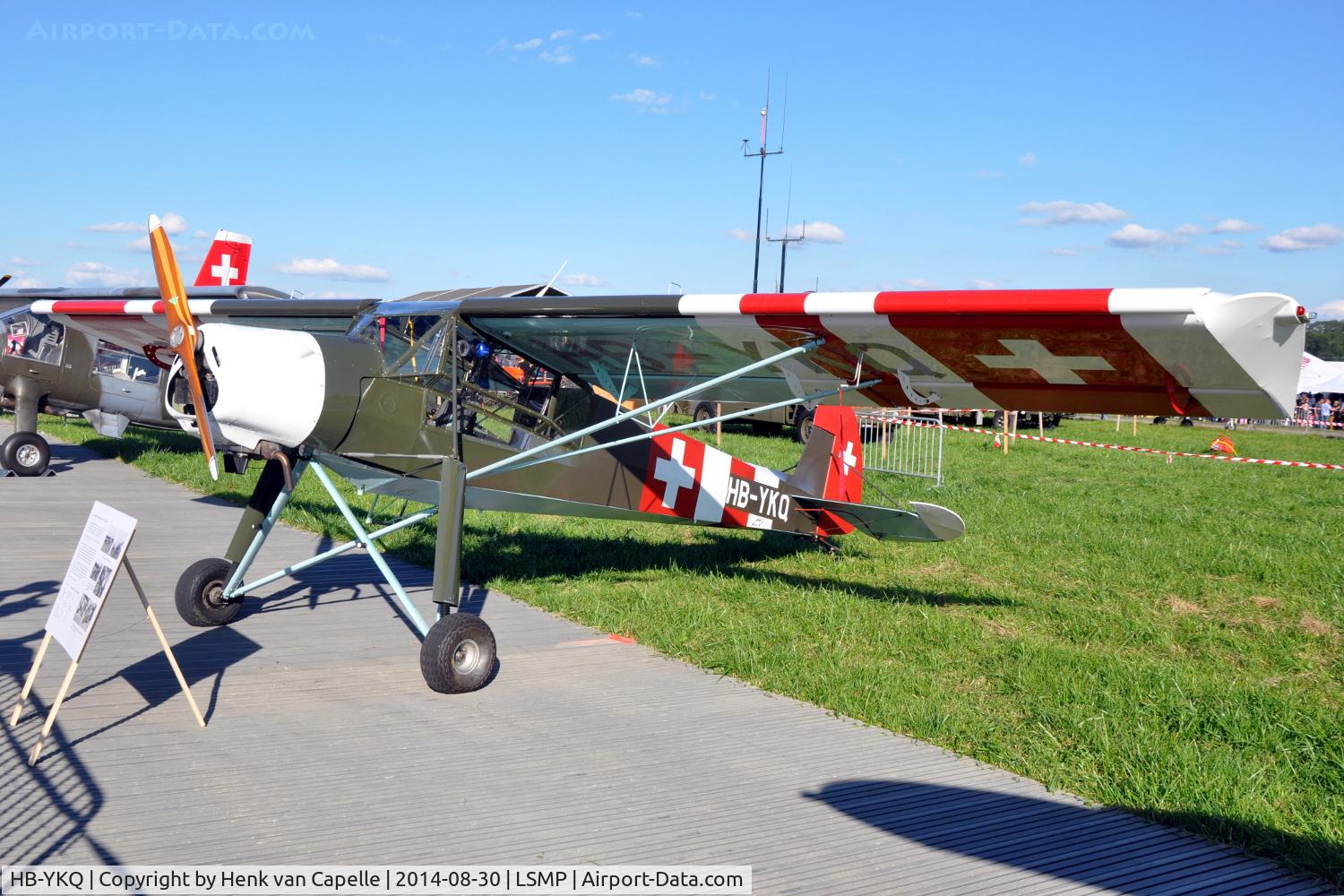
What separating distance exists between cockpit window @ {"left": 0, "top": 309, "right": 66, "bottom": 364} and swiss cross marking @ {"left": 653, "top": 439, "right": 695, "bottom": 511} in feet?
36.8

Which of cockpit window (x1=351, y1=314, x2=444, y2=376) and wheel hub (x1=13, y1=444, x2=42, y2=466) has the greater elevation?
cockpit window (x1=351, y1=314, x2=444, y2=376)

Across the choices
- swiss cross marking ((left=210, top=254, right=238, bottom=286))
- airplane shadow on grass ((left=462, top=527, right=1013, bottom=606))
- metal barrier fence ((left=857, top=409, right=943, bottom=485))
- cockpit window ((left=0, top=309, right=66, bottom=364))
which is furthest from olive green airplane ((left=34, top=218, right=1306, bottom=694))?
swiss cross marking ((left=210, top=254, right=238, bottom=286))

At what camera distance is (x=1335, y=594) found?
8836 millimetres

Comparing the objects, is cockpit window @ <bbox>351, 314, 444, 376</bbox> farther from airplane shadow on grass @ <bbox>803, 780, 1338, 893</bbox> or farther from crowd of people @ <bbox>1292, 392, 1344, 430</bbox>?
crowd of people @ <bbox>1292, 392, 1344, 430</bbox>

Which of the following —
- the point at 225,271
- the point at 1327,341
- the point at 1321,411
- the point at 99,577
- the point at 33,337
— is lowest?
the point at 99,577

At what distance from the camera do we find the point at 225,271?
80.6 feet

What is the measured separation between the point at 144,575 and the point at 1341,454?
97.0 feet

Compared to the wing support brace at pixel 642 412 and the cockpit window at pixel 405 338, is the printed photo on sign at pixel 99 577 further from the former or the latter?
the wing support brace at pixel 642 412

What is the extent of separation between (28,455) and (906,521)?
12512 millimetres

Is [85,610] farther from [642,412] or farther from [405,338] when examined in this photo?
[642,412]

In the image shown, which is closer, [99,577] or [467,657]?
[99,577]

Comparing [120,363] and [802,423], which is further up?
[120,363]

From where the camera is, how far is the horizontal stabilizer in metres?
8.59

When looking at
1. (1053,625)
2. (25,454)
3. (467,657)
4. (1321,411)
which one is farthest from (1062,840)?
(1321,411)
